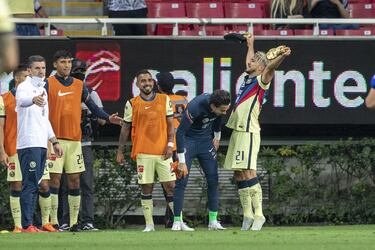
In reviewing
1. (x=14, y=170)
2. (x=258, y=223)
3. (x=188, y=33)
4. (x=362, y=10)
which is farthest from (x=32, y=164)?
(x=362, y=10)

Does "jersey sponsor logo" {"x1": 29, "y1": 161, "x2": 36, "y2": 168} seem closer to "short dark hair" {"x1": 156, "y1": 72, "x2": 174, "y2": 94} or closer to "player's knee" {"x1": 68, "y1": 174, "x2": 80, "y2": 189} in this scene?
"player's knee" {"x1": 68, "y1": 174, "x2": 80, "y2": 189}

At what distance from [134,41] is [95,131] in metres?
1.57

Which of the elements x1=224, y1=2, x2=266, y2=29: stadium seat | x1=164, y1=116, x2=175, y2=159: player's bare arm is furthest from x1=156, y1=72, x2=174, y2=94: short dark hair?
x1=224, y1=2, x2=266, y2=29: stadium seat

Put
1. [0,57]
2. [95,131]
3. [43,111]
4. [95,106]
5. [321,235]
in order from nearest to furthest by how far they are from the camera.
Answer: [0,57] < [321,235] < [43,111] < [95,106] < [95,131]

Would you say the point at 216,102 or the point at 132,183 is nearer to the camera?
the point at 216,102

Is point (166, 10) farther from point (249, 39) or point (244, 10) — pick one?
point (249, 39)

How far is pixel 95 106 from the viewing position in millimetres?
14797

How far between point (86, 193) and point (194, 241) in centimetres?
500

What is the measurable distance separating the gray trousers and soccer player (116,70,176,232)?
77 cm

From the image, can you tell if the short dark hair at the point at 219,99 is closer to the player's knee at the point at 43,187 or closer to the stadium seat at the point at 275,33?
the player's knee at the point at 43,187

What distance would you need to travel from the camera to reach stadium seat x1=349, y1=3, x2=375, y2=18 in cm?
1816

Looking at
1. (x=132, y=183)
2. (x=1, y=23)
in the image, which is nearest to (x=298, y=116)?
(x=132, y=183)

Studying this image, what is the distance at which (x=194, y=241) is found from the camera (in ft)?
34.5

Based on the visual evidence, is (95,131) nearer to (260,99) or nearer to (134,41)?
(134,41)
